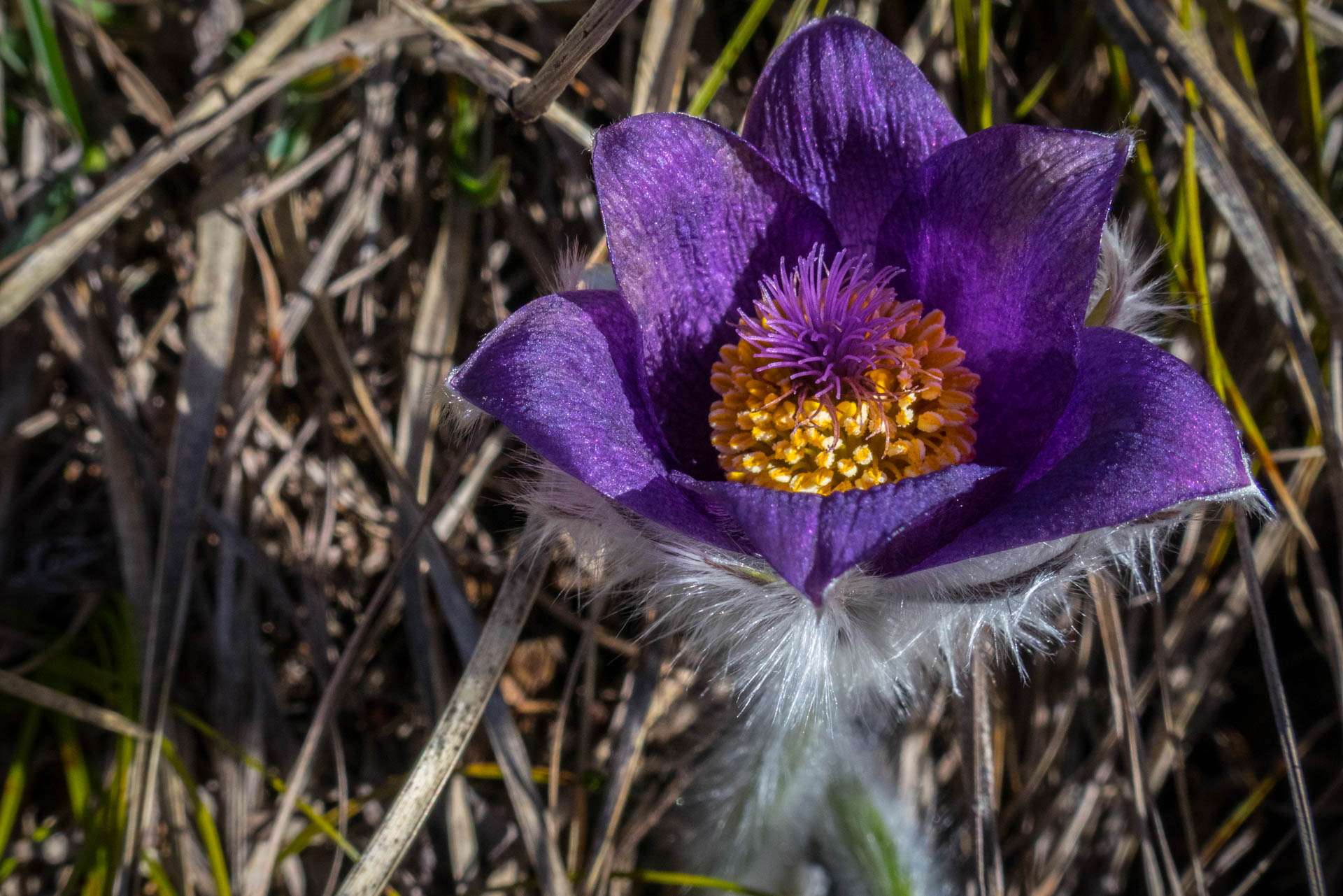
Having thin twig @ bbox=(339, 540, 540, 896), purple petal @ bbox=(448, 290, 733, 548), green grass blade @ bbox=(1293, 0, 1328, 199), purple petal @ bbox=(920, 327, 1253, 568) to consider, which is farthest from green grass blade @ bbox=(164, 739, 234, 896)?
green grass blade @ bbox=(1293, 0, 1328, 199)

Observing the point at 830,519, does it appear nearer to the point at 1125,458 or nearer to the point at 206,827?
the point at 1125,458

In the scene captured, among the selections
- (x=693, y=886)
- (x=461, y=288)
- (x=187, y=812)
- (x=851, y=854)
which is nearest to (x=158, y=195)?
(x=461, y=288)

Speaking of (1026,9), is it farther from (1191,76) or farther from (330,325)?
(330,325)

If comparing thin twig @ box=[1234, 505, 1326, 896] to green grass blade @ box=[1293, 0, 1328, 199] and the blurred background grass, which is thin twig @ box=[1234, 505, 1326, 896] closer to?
the blurred background grass

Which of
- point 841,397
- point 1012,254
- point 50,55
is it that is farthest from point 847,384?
point 50,55

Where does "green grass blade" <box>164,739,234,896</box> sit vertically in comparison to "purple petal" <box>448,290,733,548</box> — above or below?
below

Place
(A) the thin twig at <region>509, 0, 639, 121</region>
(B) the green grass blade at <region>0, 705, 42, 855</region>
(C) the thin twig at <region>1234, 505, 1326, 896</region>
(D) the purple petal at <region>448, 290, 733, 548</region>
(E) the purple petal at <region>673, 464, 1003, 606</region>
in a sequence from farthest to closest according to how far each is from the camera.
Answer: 1. (B) the green grass blade at <region>0, 705, 42, 855</region>
2. (C) the thin twig at <region>1234, 505, 1326, 896</region>
3. (A) the thin twig at <region>509, 0, 639, 121</region>
4. (D) the purple petal at <region>448, 290, 733, 548</region>
5. (E) the purple petal at <region>673, 464, 1003, 606</region>

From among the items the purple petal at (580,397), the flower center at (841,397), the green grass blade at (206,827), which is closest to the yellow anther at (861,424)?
the flower center at (841,397)
